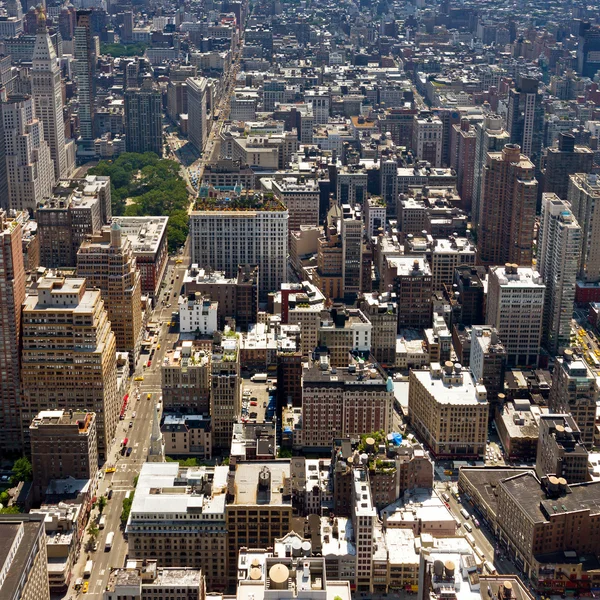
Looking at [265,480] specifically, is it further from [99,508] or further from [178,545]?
[99,508]

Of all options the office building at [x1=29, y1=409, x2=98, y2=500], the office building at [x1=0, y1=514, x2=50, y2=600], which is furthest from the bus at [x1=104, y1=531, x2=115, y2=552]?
the office building at [x1=0, y1=514, x2=50, y2=600]

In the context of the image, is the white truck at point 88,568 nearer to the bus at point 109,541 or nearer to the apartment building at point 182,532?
the bus at point 109,541

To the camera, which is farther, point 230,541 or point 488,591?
point 230,541

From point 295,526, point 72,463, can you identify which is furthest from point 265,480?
point 72,463

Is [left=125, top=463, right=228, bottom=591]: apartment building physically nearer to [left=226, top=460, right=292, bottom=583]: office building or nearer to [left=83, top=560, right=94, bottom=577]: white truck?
[left=226, top=460, right=292, bottom=583]: office building

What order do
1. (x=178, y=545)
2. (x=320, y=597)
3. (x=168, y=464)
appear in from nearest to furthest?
(x=320, y=597) < (x=178, y=545) < (x=168, y=464)

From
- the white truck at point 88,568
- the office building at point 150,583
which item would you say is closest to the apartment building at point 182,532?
the white truck at point 88,568
